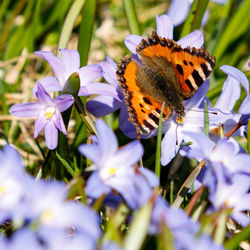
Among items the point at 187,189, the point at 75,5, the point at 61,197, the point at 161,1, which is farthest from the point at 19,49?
the point at 61,197

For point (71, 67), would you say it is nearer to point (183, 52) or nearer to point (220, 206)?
point (183, 52)

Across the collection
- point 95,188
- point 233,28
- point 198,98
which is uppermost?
point 95,188

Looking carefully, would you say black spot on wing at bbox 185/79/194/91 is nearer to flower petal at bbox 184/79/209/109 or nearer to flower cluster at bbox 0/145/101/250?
flower petal at bbox 184/79/209/109

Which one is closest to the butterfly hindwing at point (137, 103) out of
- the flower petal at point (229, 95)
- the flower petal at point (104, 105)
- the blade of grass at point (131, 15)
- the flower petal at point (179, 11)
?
the flower petal at point (104, 105)

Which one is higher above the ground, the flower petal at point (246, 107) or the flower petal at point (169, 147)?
the flower petal at point (246, 107)

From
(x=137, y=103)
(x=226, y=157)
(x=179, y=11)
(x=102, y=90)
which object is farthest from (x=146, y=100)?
(x=179, y=11)

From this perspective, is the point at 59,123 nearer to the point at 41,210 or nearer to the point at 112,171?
the point at 112,171

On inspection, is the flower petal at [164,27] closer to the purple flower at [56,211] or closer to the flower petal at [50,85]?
the flower petal at [50,85]
